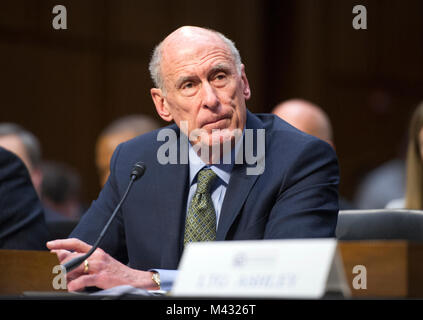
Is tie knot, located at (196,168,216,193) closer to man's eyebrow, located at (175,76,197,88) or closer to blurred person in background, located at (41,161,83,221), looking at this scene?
man's eyebrow, located at (175,76,197,88)

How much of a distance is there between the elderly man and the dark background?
3.46 m

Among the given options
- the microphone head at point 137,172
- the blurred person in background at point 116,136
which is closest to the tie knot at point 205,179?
the microphone head at point 137,172

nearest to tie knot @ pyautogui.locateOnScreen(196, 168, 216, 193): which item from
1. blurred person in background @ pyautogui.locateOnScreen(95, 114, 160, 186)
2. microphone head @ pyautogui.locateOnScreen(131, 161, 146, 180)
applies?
microphone head @ pyautogui.locateOnScreen(131, 161, 146, 180)

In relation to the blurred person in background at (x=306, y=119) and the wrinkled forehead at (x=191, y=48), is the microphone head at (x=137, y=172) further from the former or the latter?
the blurred person in background at (x=306, y=119)

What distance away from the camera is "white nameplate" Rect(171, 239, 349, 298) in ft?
4.58

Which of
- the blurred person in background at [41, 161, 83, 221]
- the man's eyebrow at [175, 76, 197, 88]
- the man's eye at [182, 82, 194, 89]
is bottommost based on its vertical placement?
the blurred person in background at [41, 161, 83, 221]

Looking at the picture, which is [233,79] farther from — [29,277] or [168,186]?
[29,277]

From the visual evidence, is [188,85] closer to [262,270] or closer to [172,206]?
[172,206]

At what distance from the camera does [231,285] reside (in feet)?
4.70

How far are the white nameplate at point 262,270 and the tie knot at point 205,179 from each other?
0.94 m
